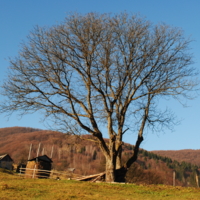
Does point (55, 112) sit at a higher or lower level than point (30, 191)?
higher

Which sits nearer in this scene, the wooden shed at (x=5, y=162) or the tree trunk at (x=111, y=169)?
the tree trunk at (x=111, y=169)

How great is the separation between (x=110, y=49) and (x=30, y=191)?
935 centimetres

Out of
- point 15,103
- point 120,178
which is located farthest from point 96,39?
point 120,178

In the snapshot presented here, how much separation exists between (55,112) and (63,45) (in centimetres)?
413

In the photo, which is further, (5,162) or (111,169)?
(5,162)

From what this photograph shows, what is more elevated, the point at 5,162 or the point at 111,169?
the point at 5,162

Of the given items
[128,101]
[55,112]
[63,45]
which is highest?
[63,45]

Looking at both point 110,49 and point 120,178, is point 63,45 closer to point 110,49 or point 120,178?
point 110,49

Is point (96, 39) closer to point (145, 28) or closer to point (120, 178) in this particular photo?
point (145, 28)

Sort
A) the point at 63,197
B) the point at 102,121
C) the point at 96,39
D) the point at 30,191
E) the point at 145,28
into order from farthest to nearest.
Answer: the point at 102,121 → the point at 145,28 → the point at 96,39 → the point at 30,191 → the point at 63,197

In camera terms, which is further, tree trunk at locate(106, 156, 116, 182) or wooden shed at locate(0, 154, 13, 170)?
wooden shed at locate(0, 154, 13, 170)

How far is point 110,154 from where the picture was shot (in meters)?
16.0

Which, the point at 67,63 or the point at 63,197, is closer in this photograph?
the point at 63,197

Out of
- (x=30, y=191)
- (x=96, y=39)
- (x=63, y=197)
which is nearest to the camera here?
(x=63, y=197)
